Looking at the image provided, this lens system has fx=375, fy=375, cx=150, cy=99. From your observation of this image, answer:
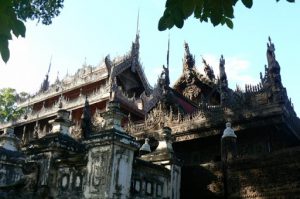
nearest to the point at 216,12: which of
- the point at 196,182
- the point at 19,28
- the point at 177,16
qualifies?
the point at 177,16

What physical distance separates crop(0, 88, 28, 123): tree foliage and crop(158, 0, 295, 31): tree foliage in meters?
31.3

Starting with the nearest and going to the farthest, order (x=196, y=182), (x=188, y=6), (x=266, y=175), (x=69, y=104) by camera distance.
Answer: (x=188, y=6)
(x=266, y=175)
(x=196, y=182)
(x=69, y=104)

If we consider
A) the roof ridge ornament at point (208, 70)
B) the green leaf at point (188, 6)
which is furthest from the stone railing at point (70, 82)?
the green leaf at point (188, 6)

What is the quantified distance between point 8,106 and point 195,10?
32.7 meters

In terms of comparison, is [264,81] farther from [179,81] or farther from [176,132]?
[179,81]

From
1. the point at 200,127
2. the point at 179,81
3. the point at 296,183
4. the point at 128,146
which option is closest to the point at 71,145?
the point at 128,146

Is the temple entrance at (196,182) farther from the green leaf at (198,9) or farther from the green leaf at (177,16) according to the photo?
the green leaf at (177,16)

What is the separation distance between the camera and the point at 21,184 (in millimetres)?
7480

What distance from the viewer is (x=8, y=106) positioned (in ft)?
109

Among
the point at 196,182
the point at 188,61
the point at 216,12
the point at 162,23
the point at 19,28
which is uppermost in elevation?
the point at 188,61

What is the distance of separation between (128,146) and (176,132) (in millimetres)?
7977

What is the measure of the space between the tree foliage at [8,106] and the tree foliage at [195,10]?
31.3 metres

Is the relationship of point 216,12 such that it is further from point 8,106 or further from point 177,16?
point 8,106

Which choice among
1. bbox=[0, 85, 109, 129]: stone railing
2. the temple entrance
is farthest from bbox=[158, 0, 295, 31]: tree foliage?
bbox=[0, 85, 109, 129]: stone railing
